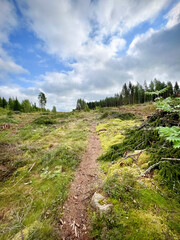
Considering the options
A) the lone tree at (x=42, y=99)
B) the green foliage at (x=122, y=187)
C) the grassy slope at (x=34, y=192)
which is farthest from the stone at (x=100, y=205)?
the lone tree at (x=42, y=99)

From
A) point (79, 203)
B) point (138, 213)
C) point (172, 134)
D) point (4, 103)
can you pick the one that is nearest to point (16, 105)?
point (4, 103)

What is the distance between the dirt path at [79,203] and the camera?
2.36 metres

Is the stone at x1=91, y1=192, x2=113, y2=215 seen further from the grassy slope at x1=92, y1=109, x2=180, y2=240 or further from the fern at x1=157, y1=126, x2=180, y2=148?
the fern at x1=157, y1=126, x2=180, y2=148

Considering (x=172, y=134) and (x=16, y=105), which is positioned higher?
(x=16, y=105)

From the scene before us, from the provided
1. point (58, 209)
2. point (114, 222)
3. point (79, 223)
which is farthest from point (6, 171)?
point (114, 222)

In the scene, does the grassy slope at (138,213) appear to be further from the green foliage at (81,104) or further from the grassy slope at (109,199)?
the green foliage at (81,104)

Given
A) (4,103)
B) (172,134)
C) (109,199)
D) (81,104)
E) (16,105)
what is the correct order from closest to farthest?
(172,134) < (109,199) < (16,105) < (4,103) < (81,104)

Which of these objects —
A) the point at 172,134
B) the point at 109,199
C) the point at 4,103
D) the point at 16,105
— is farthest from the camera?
the point at 4,103

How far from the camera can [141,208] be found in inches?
93.7

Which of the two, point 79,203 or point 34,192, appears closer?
point 79,203

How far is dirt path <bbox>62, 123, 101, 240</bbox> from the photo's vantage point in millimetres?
2356

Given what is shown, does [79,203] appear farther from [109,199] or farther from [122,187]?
[122,187]

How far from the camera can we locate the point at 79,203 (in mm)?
3162

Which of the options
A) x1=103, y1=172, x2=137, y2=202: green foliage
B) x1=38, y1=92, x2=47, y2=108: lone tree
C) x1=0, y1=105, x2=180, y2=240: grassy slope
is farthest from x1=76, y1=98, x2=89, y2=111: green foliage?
x1=103, y1=172, x2=137, y2=202: green foliage
